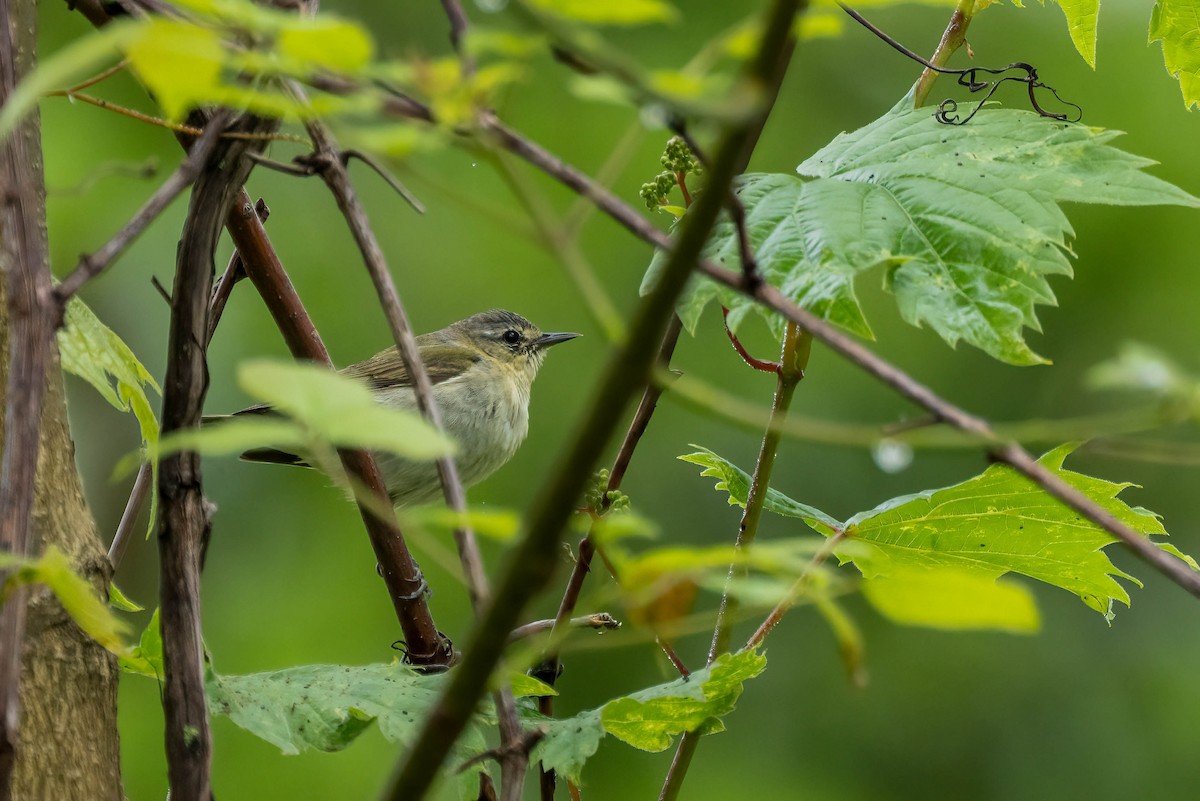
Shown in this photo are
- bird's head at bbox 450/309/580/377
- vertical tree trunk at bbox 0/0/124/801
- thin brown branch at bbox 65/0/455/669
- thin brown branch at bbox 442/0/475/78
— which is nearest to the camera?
thin brown branch at bbox 442/0/475/78

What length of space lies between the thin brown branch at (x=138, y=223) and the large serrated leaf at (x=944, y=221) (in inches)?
21.4

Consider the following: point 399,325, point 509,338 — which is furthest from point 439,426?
point 509,338

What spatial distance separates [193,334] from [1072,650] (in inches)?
250

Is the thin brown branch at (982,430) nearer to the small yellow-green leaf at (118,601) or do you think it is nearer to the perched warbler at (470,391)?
the small yellow-green leaf at (118,601)

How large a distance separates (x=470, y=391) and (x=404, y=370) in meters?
0.31

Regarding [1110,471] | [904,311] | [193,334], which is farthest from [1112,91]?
[193,334]

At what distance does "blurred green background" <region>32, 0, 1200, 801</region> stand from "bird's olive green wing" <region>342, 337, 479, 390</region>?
0.73 metres

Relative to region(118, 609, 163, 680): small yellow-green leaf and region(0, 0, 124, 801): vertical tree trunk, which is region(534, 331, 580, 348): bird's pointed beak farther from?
region(0, 0, 124, 801): vertical tree trunk

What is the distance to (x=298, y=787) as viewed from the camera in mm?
5000

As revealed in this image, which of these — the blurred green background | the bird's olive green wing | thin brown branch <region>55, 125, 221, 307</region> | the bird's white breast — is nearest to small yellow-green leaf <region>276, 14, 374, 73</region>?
thin brown branch <region>55, 125, 221, 307</region>

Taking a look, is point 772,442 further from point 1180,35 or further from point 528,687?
point 1180,35

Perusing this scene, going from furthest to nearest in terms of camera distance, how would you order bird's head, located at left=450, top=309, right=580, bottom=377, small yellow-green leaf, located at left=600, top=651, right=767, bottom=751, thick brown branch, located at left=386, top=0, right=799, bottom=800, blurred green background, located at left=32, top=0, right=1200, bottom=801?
blurred green background, located at left=32, top=0, right=1200, bottom=801 → bird's head, located at left=450, top=309, right=580, bottom=377 → small yellow-green leaf, located at left=600, top=651, right=767, bottom=751 → thick brown branch, located at left=386, top=0, right=799, bottom=800

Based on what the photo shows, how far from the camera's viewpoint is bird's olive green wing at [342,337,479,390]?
5301 millimetres

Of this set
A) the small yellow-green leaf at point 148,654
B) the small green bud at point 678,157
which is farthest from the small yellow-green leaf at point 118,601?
the small green bud at point 678,157
